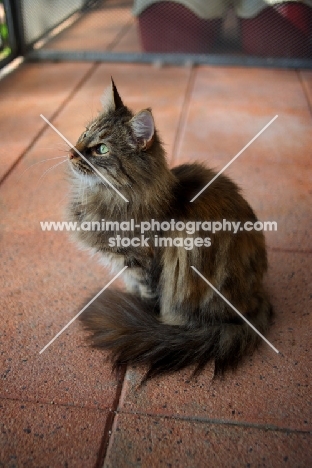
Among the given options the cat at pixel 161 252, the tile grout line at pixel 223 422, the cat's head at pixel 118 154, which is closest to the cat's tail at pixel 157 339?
the cat at pixel 161 252

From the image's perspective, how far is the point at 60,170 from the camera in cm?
261

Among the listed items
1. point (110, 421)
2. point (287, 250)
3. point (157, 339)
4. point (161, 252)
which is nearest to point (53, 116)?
point (287, 250)

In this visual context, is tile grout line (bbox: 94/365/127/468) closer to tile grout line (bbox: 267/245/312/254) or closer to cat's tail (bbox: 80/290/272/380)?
cat's tail (bbox: 80/290/272/380)

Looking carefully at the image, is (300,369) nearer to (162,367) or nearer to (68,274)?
(162,367)

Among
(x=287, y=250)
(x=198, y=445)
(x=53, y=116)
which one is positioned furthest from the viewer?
(x=53, y=116)

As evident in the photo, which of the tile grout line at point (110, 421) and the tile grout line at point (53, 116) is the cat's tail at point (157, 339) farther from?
the tile grout line at point (53, 116)

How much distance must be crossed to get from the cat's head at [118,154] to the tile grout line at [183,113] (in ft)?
3.91

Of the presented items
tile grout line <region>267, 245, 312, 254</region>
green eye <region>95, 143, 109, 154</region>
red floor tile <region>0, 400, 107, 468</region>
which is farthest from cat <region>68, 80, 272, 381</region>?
tile grout line <region>267, 245, 312, 254</region>

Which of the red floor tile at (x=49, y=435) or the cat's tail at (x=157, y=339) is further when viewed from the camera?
the cat's tail at (x=157, y=339)

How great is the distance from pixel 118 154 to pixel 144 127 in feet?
0.39

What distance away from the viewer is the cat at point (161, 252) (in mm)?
1411

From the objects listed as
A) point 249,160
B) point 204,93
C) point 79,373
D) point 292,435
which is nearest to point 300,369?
point 292,435

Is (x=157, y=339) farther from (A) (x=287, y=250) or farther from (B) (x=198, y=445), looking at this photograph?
(A) (x=287, y=250)

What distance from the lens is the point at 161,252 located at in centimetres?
147
